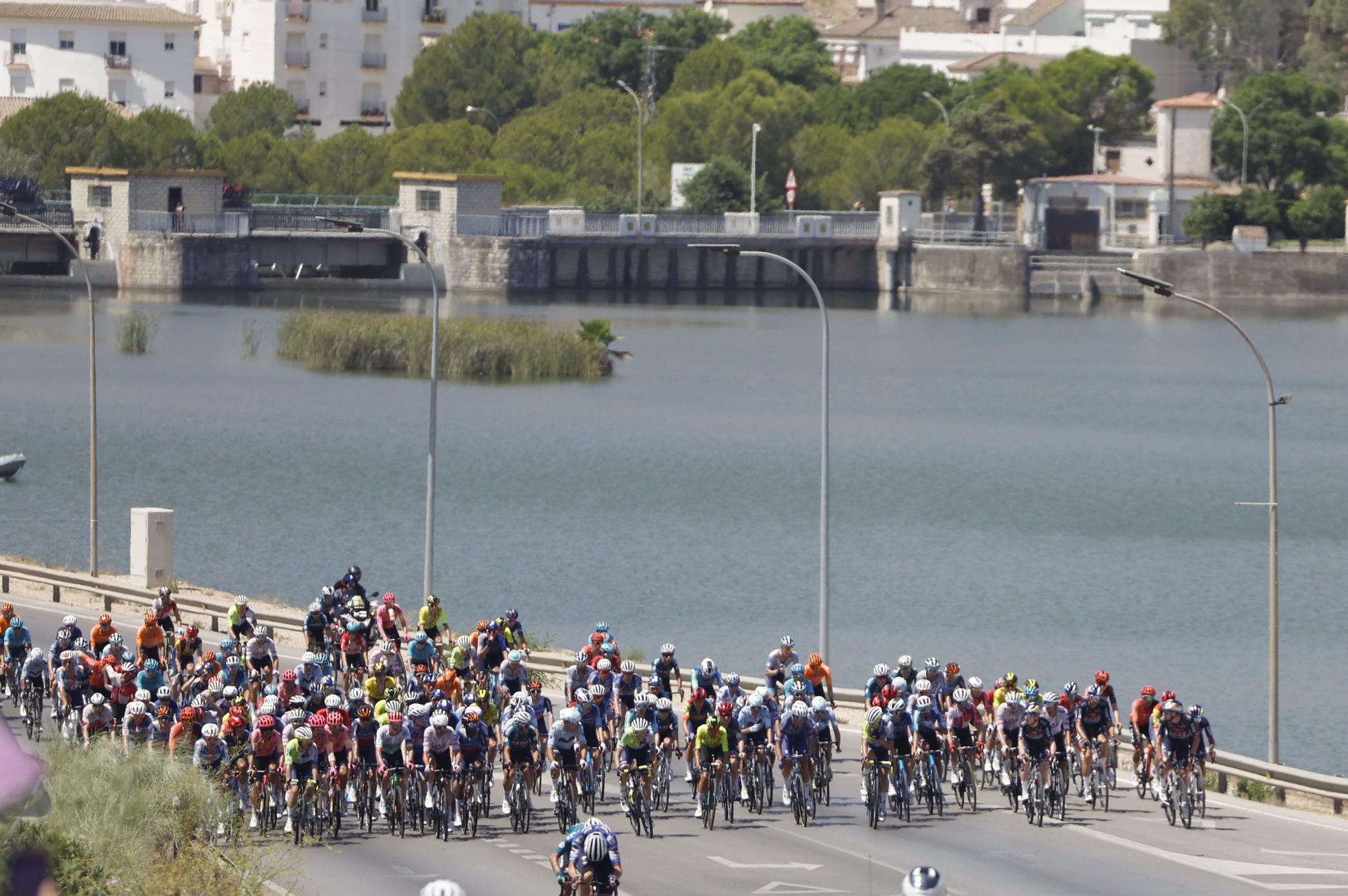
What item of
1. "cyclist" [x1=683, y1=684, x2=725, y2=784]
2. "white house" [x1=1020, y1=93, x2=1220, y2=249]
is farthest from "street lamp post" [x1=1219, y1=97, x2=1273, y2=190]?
"cyclist" [x1=683, y1=684, x2=725, y2=784]

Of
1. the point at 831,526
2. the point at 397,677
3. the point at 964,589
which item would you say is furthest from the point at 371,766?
the point at 831,526

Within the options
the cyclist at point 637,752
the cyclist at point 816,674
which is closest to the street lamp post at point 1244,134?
the cyclist at point 816,674

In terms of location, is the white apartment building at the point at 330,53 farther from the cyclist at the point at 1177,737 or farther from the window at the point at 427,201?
the cyclist at the point at 1177,737

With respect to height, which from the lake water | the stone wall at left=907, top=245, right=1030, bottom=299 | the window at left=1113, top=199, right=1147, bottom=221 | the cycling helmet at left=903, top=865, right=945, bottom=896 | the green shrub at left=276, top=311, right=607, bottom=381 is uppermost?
the window at left=1113, top=199, right=1147, bottom=221

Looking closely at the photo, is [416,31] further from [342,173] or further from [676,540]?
[676,540]

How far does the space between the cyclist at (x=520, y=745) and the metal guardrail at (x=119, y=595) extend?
12.6 m

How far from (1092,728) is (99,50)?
144951 millimetres

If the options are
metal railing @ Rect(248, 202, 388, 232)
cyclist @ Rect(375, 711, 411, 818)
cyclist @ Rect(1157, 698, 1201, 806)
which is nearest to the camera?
cyclist @ Rect(375, 711, 411, 818)

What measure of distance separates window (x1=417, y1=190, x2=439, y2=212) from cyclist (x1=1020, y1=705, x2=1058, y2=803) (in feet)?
337

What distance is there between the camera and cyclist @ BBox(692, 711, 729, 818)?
24.0 metres

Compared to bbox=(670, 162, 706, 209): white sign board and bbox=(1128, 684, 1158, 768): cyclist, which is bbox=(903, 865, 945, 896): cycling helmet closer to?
bbox=(1128, 684, 1158, 768): cyclist

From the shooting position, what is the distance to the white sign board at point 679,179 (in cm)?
13975

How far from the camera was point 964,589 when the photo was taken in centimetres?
5122

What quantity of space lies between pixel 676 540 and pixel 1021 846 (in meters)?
33.2
